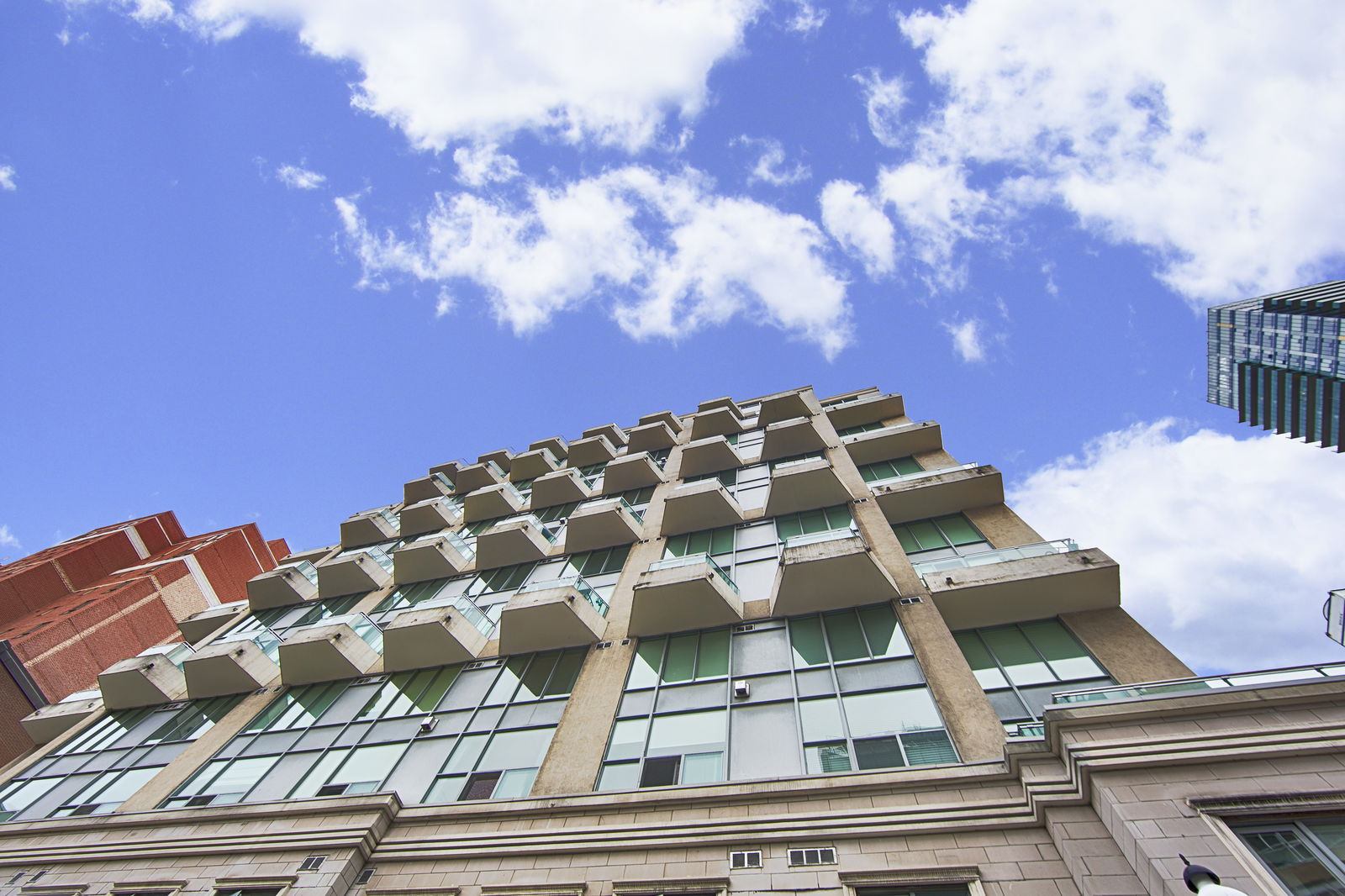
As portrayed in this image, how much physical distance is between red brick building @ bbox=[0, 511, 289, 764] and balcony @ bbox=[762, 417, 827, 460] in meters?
27.5

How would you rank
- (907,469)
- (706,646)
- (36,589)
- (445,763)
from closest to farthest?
(445,763)
(706,646)
(907,469)
(36,589)

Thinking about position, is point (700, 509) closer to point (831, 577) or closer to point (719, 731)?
point (831, 577)

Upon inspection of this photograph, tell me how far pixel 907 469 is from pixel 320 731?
1738 centimetres

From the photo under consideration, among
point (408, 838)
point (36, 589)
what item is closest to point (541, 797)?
point (408, 838)

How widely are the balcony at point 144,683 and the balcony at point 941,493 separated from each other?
19960 mm

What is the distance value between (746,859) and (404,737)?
329 inches

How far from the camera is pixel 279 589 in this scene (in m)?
22.4

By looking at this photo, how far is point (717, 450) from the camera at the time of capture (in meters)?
22.6

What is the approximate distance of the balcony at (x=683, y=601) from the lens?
13.4 m

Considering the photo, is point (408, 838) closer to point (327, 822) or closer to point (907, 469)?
point (327, 822)

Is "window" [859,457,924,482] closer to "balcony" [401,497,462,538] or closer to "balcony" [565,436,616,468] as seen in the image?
"balcony" [565,436,616,468]

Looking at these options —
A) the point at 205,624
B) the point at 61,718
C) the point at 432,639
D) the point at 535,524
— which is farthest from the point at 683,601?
the point at 61,718

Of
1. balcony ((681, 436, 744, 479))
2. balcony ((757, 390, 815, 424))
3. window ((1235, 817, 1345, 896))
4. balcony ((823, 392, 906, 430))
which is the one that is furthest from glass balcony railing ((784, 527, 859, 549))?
balcony ((757, 390, 815, 424))

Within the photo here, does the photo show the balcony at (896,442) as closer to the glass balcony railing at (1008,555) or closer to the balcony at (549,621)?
the glass balcony railing at (1008,555)
